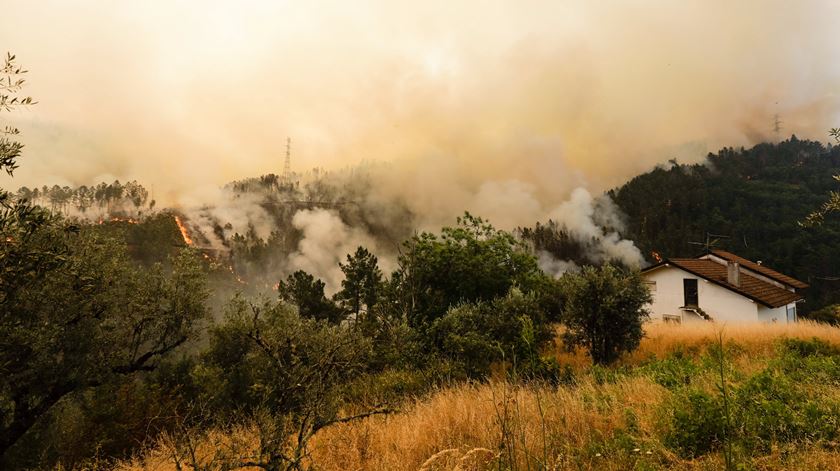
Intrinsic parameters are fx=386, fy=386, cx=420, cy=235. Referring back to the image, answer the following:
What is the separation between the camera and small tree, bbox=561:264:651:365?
13406mm

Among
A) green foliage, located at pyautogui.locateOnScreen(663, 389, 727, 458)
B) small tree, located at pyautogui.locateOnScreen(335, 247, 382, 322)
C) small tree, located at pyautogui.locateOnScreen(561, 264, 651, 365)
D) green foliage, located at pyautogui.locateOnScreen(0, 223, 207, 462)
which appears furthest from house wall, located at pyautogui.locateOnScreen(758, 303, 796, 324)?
green foliage, located at pyautogui.locateOnScreen(0, 223, 207, 462)

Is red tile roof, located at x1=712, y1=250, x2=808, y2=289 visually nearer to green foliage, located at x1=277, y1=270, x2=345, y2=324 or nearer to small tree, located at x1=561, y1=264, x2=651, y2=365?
small tree, located at x1=561, y1=264, x2=651, y2=365

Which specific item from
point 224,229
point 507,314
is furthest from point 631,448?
point 224,229

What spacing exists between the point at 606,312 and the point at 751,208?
11392 centimetres

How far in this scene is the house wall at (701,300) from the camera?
31.9 m

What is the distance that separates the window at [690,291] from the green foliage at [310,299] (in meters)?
35.0

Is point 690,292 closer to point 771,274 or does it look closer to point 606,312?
point 771,274

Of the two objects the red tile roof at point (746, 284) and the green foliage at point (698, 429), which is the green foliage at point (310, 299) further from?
the green foliage at point (698, 429)

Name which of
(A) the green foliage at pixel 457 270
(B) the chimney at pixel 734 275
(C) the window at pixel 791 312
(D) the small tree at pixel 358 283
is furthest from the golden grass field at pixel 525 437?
(D) the small tree at pixel 358 283

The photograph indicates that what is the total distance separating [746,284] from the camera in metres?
33.7

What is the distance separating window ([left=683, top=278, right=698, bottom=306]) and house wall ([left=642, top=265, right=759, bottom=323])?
28 cm

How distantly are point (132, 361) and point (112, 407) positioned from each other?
218cm

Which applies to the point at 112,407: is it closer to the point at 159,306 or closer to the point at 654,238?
the point at 159,306

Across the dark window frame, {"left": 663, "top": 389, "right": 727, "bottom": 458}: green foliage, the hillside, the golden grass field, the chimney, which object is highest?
the hillside
